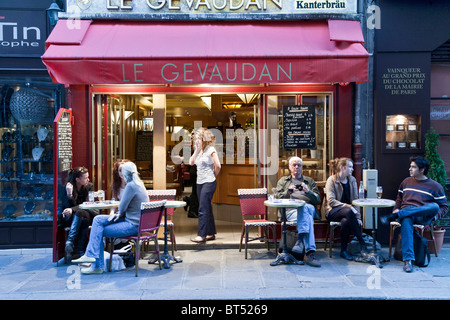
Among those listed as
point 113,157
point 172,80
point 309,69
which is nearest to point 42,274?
point 113,157

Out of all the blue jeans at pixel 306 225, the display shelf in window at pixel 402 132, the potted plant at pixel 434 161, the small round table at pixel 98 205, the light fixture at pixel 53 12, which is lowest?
the blue jeans at pixel 306 225

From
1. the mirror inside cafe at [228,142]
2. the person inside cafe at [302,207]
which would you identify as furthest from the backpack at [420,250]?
the mirror inside cafe at [228,142]

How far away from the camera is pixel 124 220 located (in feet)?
18.1

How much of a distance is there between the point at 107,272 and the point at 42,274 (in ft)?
2.73

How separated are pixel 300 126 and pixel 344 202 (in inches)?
57.8

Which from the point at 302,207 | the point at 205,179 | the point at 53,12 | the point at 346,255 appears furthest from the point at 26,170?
the point at 346,255

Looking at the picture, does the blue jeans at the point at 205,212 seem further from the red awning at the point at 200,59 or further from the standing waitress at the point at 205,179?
the red awning at the point at 200,59

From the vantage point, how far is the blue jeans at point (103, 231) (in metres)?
5.41

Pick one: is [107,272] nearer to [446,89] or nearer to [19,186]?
[19,186]

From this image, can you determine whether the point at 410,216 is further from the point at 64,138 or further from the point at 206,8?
the point at 64,138

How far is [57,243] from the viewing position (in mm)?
5953

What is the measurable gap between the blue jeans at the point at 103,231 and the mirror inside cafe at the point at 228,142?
66.8 inches

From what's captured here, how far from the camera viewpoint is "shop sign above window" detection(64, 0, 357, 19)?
686cm

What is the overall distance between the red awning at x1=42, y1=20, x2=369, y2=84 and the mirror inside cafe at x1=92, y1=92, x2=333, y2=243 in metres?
0.94
